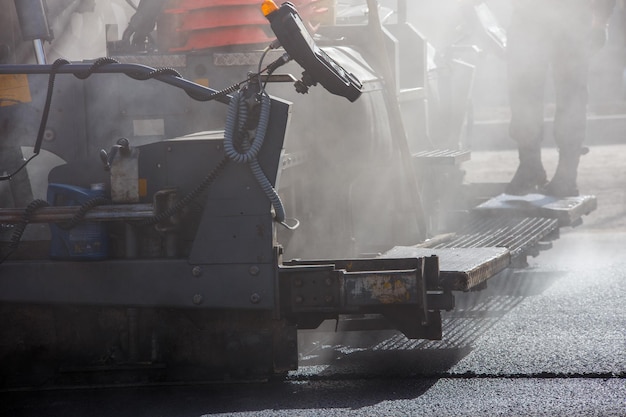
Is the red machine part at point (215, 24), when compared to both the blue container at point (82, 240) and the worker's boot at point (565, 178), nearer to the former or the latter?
the blue container at point (82, 240)

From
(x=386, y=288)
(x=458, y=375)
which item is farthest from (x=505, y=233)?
(x=386, y=288)

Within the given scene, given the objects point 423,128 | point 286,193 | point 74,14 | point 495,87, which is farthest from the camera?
point 495,87

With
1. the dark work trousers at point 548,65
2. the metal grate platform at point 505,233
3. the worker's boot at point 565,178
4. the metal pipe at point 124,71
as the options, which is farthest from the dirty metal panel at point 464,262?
the dark work trousers at point 548,65

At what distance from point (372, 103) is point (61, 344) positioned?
7.32 feet

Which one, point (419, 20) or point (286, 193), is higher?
point (419, 20)

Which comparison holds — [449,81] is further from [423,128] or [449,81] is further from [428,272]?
[428,272]

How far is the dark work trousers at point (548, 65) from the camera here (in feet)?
27.9

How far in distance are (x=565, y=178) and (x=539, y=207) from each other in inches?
29.8

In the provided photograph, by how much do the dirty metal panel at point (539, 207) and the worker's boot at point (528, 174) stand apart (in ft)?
0.85

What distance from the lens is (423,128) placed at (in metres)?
8.15

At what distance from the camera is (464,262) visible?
5488mm

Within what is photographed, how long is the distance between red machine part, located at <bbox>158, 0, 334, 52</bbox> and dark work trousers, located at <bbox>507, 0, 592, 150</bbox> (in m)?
3.00

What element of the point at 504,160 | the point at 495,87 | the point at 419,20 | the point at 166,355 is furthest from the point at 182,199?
the point at 495,87

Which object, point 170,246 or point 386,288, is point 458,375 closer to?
point 386,288
